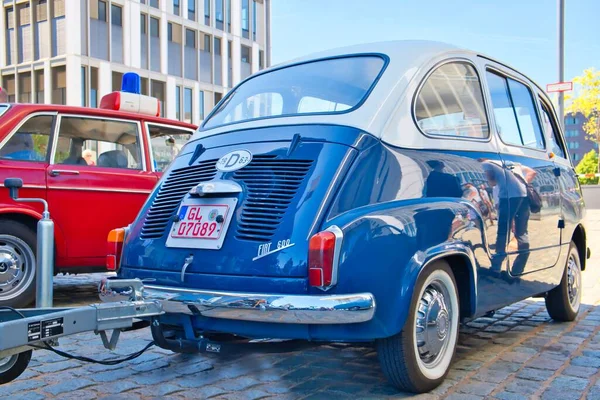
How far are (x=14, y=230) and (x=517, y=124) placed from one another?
4.22 metres

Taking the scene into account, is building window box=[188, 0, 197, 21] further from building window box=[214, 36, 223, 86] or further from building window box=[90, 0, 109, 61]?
building window box=[90, 0, 109, 61]

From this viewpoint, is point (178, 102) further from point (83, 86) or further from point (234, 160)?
point (234, 160)

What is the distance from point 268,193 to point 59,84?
2857 cm

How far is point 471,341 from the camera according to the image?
4.78 metres

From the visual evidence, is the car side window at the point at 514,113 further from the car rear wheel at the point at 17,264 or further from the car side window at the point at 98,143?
the car rear wheel at the point at 17,264

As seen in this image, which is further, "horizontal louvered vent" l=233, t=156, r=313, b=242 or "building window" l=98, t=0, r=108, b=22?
"building window" l=98, t=0, r=108, b=22

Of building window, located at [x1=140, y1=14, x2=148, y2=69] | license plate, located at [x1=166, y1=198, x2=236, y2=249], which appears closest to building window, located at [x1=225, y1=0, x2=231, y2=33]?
building window, located at [x1=140, y1=14, x2=148, y2=69]

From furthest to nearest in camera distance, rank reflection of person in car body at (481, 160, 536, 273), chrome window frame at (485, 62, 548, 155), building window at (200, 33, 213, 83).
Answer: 1. building window at (200, 33, 213, 83)
2. chrome window frame at (485, 62, 548, 155)
3. reflection of person in car body at (481, 160, 536, 273)

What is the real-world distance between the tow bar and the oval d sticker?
2.63 feet

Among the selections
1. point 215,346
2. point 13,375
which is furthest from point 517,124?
point 13,375

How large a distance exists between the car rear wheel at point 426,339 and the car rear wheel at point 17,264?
3614 mm

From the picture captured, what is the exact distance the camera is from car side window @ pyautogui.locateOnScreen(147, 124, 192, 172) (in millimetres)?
6867

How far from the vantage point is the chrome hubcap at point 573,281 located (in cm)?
554

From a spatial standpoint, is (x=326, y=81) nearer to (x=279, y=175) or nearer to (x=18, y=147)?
(x=279, y=175)
